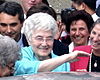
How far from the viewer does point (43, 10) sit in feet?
12.4

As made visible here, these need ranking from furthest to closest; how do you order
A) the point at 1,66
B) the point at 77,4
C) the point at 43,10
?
the point at 77,4 → the point at 43,10 → the point at 1,66

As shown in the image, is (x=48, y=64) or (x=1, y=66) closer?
(x=1, y=66)

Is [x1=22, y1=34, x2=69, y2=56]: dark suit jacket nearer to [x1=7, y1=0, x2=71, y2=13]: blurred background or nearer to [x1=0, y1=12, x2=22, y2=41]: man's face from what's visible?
[x1=0, y1=12, x2=22, y2=41]: man's face

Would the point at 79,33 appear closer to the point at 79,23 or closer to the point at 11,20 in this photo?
the point at 79,23

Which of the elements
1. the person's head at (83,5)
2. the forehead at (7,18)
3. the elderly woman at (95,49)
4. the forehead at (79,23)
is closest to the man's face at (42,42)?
the elderly woman at (95,49)

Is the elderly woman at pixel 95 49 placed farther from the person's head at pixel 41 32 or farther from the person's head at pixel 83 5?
the person's head at pixel 83 5

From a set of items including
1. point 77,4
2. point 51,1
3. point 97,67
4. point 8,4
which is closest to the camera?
point 97,67

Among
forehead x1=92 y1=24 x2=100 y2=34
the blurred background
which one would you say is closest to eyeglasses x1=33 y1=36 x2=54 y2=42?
forehead x1=92 y1=24 x2=100 y2=34

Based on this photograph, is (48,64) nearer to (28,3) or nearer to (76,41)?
(76,41)

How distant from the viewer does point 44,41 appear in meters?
3.00

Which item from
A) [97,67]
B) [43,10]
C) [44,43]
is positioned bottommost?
[97,67]

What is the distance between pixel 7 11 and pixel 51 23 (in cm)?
112

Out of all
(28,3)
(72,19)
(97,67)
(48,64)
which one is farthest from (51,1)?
(48,64)

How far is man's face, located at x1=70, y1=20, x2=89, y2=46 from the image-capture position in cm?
399
